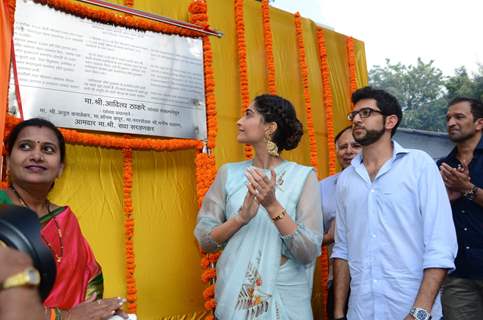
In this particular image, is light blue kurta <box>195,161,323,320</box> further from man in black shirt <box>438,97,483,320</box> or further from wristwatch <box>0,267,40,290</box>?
wristwatch <box>0,267,40,290</box>

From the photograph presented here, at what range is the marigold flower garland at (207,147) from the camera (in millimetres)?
2969

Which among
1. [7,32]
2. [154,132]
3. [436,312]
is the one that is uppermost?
[7,32]

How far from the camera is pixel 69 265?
207cm

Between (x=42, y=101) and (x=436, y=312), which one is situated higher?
(x=42, y=101)

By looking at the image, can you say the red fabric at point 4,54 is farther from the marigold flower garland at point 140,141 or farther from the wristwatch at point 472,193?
the wristwatch at point 472,193

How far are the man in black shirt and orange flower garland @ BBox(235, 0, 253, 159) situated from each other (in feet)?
4.52

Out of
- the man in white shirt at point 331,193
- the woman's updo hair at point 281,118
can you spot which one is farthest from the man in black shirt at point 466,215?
the woman's updo hair at point 281,118

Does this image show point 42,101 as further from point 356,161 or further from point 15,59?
point 356,161

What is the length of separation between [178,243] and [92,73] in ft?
3.82

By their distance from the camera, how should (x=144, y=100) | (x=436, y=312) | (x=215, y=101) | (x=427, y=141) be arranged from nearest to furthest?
(x=436, y=312) → (x=144, y=100) → (x=215, y=101) → (x=427, y=141)

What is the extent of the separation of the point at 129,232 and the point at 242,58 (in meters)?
1.52

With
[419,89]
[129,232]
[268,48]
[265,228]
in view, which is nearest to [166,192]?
[129,232]

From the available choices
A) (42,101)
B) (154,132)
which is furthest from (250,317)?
(42,101)

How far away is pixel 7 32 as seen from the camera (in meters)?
2.39
